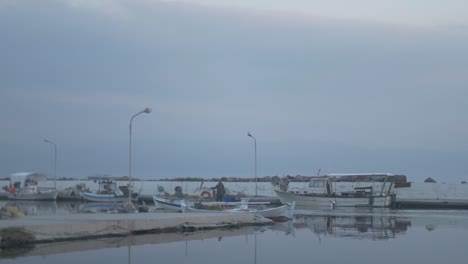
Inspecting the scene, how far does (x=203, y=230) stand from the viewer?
26719 millimetres

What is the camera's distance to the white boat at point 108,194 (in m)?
A: 62.9

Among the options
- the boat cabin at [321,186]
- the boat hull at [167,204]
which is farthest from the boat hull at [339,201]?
the boat hull at [167,204]

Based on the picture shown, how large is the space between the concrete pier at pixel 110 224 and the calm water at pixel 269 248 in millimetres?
525

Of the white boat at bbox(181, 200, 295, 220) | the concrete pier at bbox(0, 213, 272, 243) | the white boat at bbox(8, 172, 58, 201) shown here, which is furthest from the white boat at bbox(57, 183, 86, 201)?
the concrete pier at bbox(0, 213, 272, 243)

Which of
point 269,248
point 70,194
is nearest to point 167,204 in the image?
point 269,248

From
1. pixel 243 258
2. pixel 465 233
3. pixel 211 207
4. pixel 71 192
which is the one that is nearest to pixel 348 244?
pixel 243 258

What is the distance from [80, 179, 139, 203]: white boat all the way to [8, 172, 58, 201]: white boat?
3.94 metres

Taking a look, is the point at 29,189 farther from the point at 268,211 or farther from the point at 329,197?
the point at 268,211

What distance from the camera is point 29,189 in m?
70.7

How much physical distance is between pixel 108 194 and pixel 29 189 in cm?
1198

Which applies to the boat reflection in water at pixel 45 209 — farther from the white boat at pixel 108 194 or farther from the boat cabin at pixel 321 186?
the boat cabin at pixel 321 186

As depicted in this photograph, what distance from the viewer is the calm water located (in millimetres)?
17328

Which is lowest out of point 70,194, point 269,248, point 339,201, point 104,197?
point 269,248

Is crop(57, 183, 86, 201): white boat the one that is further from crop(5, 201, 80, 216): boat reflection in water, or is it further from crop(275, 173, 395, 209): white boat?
crop(275, 173, 395, 209): white boat
